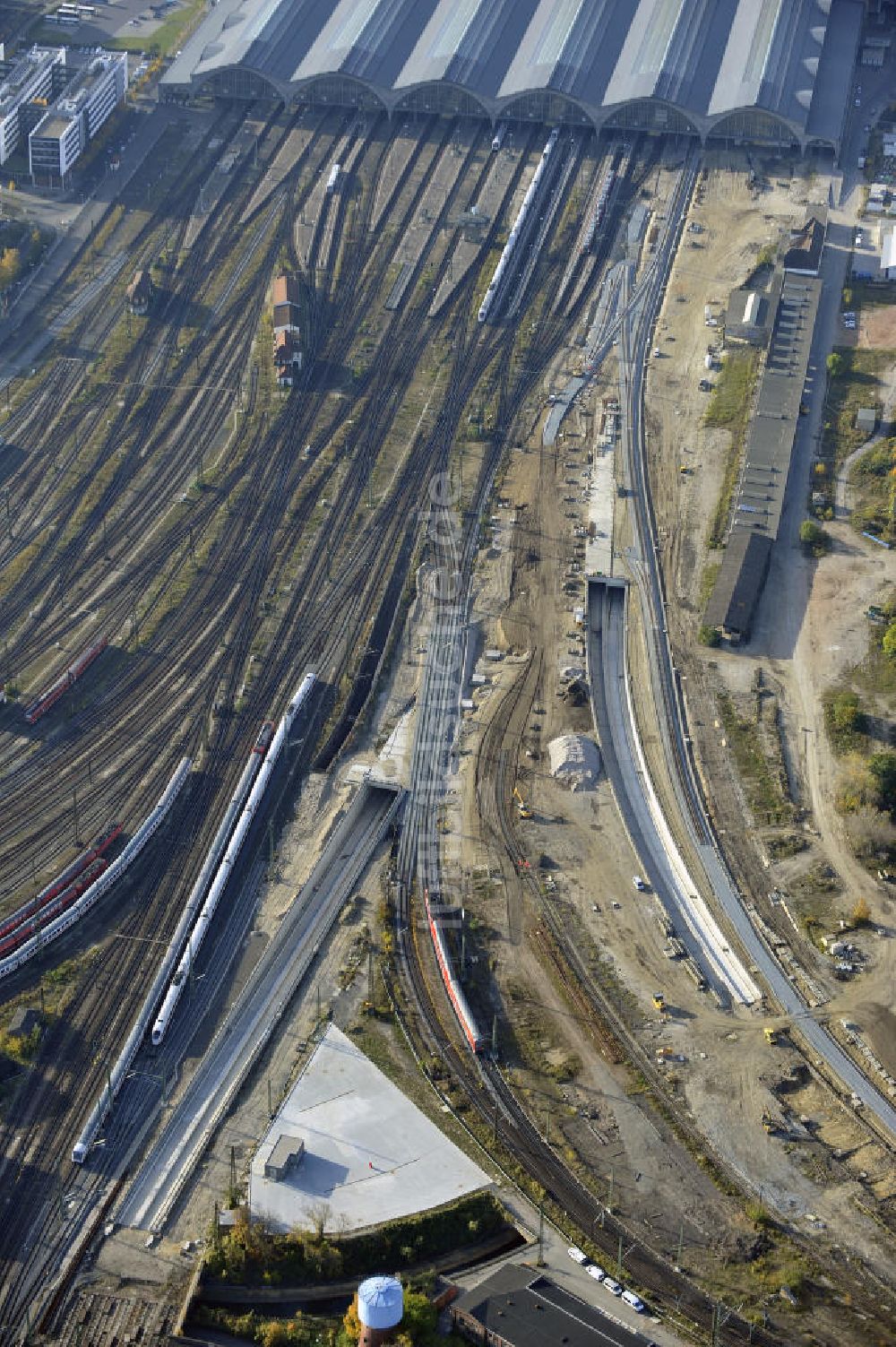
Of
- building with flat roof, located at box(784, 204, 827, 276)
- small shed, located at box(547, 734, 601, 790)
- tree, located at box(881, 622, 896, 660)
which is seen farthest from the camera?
building with flat roof, located at box(784, 204, 827, 276)

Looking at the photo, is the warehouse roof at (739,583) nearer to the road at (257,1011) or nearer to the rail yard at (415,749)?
the rail yard at (415,749)

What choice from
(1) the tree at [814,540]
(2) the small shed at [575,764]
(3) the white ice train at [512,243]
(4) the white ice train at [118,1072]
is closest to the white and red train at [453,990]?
(2) the small shed at [575,764]

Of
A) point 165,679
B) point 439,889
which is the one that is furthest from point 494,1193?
point 165,679

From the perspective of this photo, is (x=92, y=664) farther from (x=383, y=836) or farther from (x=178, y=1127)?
(x=178, y=1127)

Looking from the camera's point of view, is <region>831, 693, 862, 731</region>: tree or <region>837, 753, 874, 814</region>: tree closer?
<region>837, 753, 874, 814</region>: tree

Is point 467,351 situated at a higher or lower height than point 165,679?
higher

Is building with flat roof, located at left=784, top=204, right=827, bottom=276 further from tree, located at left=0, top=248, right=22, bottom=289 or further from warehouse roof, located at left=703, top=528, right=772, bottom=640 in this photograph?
tree, located at left=0, top=248, right=22, bottom=289

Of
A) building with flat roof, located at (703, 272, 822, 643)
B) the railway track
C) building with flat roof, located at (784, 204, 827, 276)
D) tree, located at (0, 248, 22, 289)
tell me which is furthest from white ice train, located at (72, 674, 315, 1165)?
building with flat roof, located at (784, 204, 827, 276)
